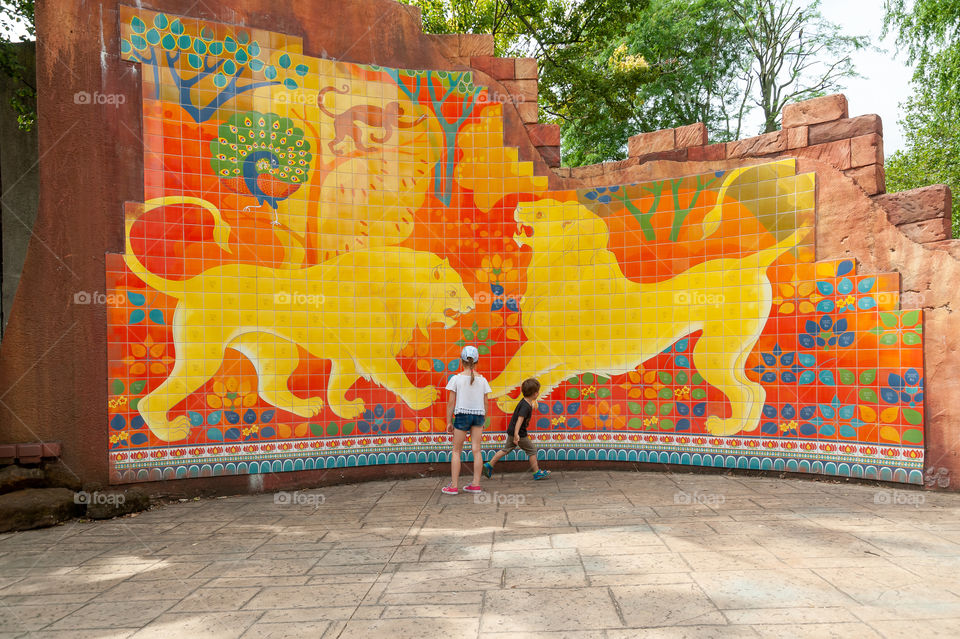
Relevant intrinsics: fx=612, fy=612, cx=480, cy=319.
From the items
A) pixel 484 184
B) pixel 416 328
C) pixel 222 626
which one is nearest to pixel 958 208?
pixel 484 184

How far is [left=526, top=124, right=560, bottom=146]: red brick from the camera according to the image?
7539mm

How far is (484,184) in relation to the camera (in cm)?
740

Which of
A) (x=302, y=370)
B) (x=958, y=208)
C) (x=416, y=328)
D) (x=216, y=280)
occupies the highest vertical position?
(x=958, y=208)

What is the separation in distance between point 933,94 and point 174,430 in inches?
599

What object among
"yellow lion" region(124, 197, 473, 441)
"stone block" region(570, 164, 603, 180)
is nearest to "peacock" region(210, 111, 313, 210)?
"yellow lion" region(124, 197, 473, 441)

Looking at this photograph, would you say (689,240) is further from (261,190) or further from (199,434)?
(199,434)

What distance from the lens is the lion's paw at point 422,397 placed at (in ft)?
23.0

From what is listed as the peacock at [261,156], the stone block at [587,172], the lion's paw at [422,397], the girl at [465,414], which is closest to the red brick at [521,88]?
the stone block at [587,172]

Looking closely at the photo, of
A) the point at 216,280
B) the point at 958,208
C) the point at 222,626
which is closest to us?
the point at 222,626

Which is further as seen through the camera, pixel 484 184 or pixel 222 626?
pixel 484 184

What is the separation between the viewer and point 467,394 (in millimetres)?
6117

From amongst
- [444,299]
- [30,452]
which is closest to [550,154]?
[444,299]

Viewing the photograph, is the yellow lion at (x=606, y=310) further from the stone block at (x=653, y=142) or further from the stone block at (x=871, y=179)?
the stone block at (x=871, y=179)

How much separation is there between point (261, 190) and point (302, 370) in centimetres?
199
